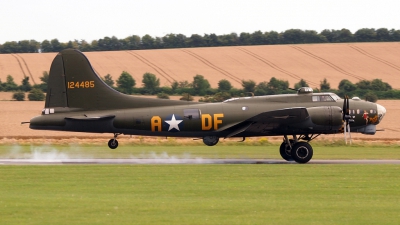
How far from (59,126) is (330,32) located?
347 feet

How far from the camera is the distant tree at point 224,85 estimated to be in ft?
277

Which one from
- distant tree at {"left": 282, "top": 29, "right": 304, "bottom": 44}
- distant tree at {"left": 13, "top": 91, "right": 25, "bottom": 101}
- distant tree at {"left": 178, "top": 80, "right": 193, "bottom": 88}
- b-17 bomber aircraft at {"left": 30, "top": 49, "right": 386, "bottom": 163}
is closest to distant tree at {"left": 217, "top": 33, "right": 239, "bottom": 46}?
distant tree at {"left": 282, "top": 29, "right": 304, "bottom": 44}

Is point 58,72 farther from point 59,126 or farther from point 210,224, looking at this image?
point 210,224

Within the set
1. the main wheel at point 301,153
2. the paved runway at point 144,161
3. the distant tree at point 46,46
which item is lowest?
the paved runway at point 144,161

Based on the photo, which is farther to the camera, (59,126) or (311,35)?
(311,35)

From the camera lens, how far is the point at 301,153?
33.8m

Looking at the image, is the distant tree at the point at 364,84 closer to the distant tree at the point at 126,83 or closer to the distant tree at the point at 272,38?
the distant tree at the point at 126,83

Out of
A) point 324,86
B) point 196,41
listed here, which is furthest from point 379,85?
point 196,41

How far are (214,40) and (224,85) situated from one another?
4842 cm

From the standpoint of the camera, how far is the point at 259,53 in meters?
111

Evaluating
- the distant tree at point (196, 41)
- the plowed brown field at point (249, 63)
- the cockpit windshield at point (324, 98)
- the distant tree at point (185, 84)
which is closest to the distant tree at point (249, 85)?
the plowed brown field at point (249, 63)

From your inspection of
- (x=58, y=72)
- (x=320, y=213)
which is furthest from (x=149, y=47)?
(x=320, y=213)

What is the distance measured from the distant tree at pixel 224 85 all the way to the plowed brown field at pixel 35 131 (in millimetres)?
19910

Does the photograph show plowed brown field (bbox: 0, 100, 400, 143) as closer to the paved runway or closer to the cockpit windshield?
the cockpit windshield
